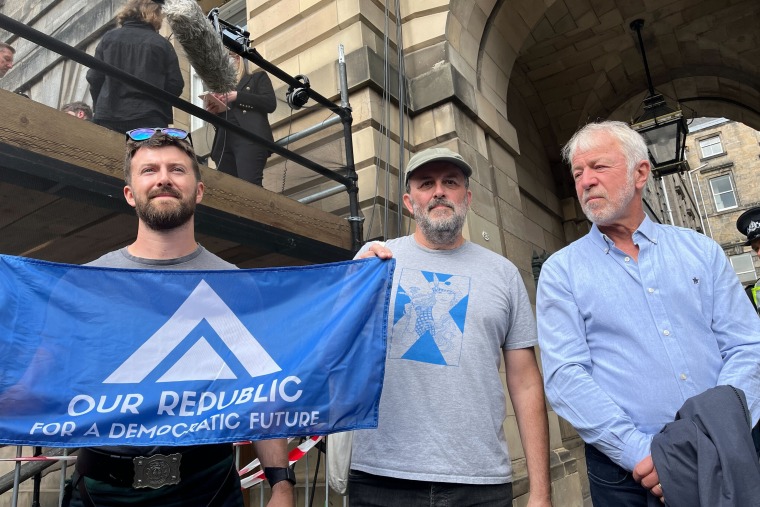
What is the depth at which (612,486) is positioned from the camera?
190 cm

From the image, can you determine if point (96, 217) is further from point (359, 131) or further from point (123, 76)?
point (359, 131)

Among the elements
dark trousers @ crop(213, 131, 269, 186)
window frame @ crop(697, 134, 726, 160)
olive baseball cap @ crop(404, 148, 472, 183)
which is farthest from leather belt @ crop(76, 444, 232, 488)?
window frame @ crop(697, 134, 726, 160)

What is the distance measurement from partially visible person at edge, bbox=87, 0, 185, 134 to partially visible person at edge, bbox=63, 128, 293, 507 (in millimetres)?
1621

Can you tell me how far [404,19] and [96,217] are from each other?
4516 millimetres

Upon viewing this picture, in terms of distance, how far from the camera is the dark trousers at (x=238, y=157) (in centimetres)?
446

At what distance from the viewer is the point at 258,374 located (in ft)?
6.72

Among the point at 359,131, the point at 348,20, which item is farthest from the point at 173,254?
the point at 348,20

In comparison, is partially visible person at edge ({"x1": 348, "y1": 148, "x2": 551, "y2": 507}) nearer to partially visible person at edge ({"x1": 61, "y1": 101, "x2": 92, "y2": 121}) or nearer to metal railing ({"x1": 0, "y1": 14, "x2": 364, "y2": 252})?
metal railing ({"x1": 0, "y1": 14, "x2": 364, "y2": 252})

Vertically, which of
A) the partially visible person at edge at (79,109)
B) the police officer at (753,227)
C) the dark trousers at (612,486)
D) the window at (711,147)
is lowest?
the dark trousers at (612,486)

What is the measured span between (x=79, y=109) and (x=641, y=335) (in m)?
3.50

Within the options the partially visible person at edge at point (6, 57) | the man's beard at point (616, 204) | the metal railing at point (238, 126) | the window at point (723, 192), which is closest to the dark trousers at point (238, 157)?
the metal railing at point (238, 126)

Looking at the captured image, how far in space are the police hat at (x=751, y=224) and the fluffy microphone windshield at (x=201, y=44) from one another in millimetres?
4694

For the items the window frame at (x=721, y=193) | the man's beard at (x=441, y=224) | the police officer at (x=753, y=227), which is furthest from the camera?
the window frame at (x=721, y=193)

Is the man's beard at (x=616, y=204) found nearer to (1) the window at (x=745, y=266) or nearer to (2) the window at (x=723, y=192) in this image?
(1) the window at (x=745, y=266)
